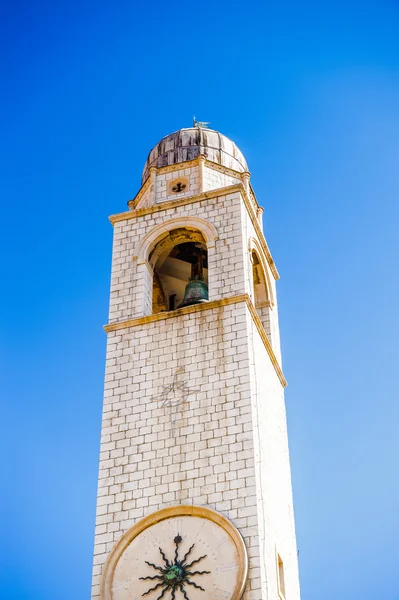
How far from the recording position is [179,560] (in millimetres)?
17609

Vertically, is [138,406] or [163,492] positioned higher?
[138,406]

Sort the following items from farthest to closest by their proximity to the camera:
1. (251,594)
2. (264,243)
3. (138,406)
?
1. (264,243)
2. (138,406)
3. (251,594)

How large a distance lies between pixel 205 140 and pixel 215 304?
658cm

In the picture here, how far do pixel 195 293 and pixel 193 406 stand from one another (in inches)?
146

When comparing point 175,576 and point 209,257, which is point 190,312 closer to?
point 209,257

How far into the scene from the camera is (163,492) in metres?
18.6

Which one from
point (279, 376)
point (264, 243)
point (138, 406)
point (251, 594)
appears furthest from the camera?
point (264, 243)

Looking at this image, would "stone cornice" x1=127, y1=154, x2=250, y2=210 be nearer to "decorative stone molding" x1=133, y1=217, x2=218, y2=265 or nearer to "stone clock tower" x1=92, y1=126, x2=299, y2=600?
"stone clock tower" x1=92, y1=126, x2=299, y2=600

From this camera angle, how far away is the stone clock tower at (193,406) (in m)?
17.6

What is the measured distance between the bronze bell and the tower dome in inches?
155

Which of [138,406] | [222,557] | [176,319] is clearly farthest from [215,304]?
[222,557]

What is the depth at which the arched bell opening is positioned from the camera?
23.7 meters

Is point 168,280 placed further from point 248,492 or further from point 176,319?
point 248,492

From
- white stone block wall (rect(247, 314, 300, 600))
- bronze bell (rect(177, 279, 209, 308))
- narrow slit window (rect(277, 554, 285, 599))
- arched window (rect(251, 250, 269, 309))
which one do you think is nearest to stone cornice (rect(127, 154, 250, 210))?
arched window (rect(251, 250, 269, 309))
